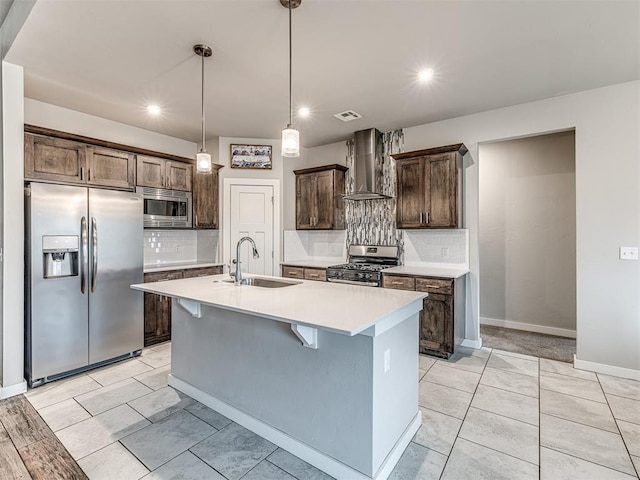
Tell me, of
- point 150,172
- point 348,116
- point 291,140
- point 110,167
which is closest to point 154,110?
point 150,172

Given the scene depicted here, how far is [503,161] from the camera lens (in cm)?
472

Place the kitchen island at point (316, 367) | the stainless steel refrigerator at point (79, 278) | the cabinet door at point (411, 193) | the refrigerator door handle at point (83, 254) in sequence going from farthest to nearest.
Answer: the cabinet door at point (411, 193), the refrigerator door handle at point (83, 254), the stainless steel refrigerator at point (79, 278), the kitchen island at point (316, 367)

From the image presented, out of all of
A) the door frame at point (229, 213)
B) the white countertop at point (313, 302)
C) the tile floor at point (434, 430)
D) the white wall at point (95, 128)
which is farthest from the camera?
the door frame at point (229, 213)

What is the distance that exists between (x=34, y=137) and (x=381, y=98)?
3.38m

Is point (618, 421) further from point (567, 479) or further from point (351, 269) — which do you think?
point (351, 269)

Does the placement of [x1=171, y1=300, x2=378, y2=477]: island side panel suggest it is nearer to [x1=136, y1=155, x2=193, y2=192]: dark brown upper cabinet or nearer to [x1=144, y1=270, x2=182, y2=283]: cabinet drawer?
[x1=144, y1=270, x2=182, y2=283]: cabinet drawer

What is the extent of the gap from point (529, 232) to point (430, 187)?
1760 mm

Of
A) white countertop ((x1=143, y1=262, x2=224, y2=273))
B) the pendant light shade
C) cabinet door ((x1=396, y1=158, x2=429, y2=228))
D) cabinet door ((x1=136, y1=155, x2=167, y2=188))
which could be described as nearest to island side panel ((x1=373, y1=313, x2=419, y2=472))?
the pendant light shade

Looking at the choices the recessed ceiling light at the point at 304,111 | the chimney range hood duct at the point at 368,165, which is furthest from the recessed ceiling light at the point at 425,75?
the chimney range hood duct at the point at 368,165

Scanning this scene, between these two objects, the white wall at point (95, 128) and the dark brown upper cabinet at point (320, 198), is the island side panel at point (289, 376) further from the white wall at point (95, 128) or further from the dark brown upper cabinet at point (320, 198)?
the white wall at point (95, 128)

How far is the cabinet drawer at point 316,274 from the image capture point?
14.8 ft

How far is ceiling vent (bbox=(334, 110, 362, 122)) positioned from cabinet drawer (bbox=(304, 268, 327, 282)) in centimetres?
197

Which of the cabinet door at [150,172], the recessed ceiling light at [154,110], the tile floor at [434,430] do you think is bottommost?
the tile floor at [434,430]

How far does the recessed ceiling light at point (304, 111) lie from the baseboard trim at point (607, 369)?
3.90 meters
